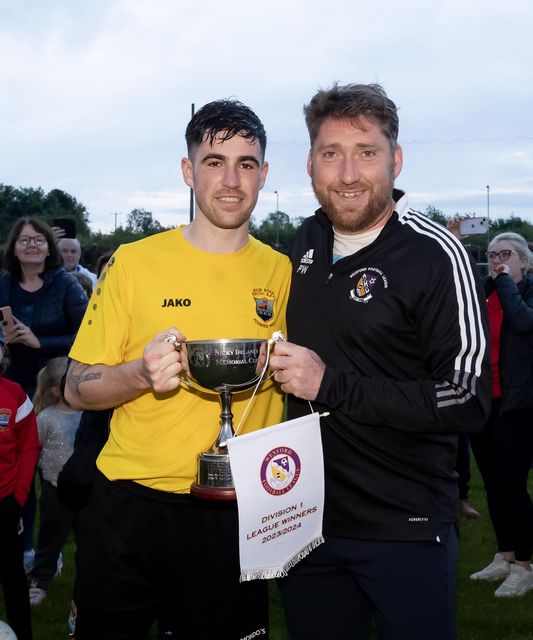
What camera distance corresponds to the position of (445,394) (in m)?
2.54

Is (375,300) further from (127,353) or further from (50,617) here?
(50,617)

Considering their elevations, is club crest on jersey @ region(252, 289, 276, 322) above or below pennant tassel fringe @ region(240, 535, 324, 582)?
above

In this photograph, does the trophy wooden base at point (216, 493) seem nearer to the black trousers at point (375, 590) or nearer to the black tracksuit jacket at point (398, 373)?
the black tracksuit jacket at point (398, 373)

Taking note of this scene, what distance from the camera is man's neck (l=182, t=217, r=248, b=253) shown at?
280 cm

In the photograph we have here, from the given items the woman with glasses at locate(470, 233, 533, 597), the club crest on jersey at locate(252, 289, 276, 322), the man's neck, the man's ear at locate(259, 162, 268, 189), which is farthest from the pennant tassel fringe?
the woman with glasses at locate(470, 233, 533, 597)

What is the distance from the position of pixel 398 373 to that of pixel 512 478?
3.34 metres

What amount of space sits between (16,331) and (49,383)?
1.50ft

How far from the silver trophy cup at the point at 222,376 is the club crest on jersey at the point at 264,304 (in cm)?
28

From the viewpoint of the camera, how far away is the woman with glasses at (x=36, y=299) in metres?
5.94

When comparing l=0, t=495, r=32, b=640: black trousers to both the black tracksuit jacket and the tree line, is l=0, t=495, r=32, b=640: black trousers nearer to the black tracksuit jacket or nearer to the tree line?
the black tracksuit jacket

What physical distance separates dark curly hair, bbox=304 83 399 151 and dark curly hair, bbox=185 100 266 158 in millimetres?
219

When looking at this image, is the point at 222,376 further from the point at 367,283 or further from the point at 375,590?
the point at 375,590

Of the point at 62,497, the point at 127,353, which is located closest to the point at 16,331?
the point at 62,497

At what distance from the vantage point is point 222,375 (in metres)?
2.39
